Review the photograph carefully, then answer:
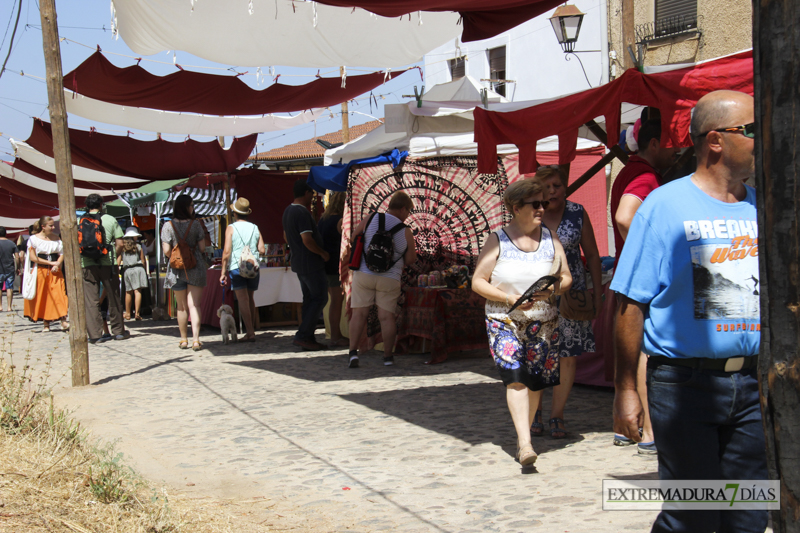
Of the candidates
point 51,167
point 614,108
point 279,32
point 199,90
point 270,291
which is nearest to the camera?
point 614,108

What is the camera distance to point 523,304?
420 centimetres

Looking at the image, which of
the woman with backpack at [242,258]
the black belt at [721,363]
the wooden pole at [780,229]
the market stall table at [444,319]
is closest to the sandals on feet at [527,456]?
the black belt at [721,363]

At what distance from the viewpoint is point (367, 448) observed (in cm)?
477

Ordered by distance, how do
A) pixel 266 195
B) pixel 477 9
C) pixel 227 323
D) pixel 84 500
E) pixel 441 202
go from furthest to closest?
pixel 266 195 → pixel 227 323 → pixel 441 202 → pixel 477 9 → pixel 84 500

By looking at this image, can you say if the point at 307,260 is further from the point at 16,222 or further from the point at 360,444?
the point at 16,222

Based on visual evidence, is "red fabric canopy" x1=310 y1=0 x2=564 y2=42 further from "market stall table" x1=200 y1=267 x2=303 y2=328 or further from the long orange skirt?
the long orange skirt

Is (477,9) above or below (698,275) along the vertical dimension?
above

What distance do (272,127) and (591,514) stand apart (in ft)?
33.5

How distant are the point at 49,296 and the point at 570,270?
10.8m

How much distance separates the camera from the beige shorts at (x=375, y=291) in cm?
784

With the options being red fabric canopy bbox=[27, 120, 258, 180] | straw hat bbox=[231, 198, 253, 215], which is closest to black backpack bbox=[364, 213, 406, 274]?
straw hat bbox=[231, 198, 253, 215]

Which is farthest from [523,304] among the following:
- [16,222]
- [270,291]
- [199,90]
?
[16,222]

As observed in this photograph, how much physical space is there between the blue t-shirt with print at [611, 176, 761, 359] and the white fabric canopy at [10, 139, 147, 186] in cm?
1379

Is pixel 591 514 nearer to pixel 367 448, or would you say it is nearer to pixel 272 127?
pixel 367 448
